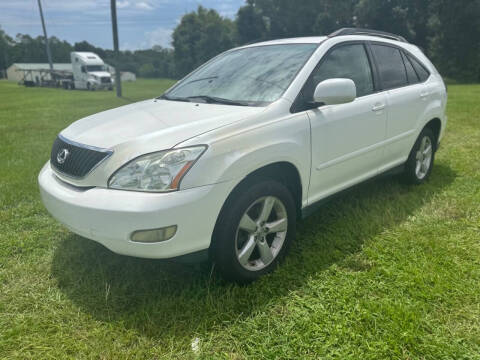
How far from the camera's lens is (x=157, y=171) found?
7.18ft

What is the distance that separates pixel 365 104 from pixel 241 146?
153cm

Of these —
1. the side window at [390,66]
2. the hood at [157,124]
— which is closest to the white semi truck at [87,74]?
the side window at [390,66]

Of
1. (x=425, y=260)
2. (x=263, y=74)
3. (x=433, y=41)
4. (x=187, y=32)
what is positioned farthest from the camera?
(x=187, y=32)

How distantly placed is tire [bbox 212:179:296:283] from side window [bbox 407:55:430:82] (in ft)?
8.39

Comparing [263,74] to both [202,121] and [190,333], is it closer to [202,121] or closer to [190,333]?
[202,121]

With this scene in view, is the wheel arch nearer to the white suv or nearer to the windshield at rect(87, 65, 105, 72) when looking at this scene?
the white suv

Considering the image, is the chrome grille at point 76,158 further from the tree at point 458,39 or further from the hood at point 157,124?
the tree at point 458,39

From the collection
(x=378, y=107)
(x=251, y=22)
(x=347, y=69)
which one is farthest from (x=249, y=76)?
(x=251, y=22)

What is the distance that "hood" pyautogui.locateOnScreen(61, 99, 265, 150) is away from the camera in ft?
7.68

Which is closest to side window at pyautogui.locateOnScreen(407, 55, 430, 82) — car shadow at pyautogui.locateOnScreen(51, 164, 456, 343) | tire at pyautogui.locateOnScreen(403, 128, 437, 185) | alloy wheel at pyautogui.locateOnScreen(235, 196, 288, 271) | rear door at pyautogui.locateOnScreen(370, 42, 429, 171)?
rear door at pyautogui.locateOnScreen(370, 42, 429, 171)

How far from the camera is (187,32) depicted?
60.2 meters

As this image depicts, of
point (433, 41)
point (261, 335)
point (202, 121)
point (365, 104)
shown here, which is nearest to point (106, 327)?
point (261, 335)

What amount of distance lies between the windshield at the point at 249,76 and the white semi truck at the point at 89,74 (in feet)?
108

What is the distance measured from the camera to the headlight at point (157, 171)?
2.17 metres
